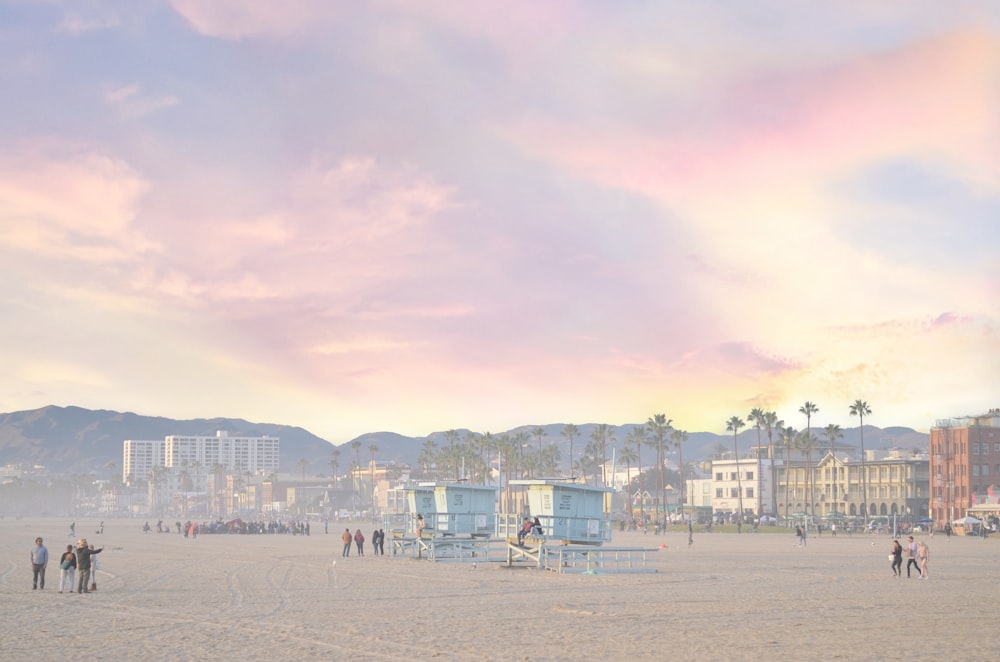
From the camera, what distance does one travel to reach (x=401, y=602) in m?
32.0

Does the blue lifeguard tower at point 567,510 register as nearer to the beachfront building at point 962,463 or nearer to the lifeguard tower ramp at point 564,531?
the lifeguard tower ramp at point 564,531

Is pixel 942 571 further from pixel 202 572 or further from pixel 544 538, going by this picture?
pixel 202 572

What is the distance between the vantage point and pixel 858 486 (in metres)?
170

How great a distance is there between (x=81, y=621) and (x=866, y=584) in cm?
2725

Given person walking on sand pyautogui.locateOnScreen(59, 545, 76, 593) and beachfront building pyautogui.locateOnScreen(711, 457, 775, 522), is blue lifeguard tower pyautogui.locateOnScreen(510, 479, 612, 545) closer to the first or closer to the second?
person walking on sand pyautogui.locateOnScreen(59, 545, 76, 593)

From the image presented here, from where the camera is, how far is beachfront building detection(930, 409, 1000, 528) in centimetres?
13738

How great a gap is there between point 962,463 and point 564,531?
105 meters

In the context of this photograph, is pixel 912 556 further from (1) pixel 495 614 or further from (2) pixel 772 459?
(2) pixel 772 459

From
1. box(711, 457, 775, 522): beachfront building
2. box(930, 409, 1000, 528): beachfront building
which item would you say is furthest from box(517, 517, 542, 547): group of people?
box(711, 457, 775, 522): beachfront building

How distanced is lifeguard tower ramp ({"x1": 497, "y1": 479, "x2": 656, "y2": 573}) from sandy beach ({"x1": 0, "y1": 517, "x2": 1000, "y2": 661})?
1.21 m

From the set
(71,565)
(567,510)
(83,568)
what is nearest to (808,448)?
(567,510)

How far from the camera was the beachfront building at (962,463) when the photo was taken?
137 meters

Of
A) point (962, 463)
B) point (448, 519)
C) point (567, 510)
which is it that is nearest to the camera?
point (567, 510)

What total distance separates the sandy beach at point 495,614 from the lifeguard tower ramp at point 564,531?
47.7 inches
